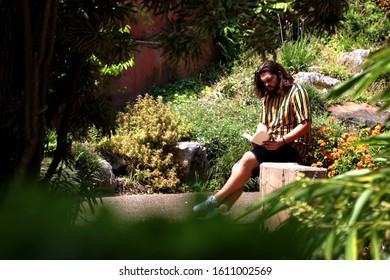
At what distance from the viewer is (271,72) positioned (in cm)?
643

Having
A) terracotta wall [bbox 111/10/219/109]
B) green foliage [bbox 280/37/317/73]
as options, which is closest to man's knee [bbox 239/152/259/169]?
terracotta wall [bbox 111/10/219/109]

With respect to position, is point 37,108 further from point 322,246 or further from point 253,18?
point 322,246

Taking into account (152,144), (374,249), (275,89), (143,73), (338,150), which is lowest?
(374,249)

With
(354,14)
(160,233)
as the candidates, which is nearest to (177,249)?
(160,233)

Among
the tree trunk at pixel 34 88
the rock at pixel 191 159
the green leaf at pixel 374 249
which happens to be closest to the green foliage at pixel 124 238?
the green leaf at pixel 374 249

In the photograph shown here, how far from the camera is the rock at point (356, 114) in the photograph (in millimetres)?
10586

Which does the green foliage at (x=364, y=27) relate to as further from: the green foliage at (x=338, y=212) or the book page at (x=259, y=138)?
the green foliage at (x=338, y=212)

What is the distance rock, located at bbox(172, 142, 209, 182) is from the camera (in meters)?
9.74

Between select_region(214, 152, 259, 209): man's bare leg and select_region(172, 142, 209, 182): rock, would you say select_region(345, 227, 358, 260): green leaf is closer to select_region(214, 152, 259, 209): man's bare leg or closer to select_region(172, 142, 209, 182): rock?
select_region(214, 152, 259, 209): man's bare leg

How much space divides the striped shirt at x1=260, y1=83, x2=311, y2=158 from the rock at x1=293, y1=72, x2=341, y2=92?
5.04 metres

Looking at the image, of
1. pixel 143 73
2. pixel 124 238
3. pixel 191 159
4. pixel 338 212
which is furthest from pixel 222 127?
pixel 124 238

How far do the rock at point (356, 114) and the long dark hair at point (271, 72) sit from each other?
394 centimetres

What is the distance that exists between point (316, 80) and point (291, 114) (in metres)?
5.32

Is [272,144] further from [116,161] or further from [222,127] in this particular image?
[222,127]
